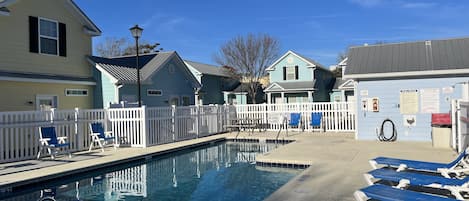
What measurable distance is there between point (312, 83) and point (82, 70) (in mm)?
20599

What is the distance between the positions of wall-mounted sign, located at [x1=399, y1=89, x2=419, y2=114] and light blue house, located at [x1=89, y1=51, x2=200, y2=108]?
34.2 feet

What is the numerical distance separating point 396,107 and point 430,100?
108 cm

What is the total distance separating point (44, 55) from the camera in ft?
45.1

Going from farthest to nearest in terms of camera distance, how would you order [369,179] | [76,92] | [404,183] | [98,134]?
[76,92] < [98,134] < [369,179] < [404,183]

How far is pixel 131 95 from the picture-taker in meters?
16.2

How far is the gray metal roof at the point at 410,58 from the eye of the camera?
12.4 meters

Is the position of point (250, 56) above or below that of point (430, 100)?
above

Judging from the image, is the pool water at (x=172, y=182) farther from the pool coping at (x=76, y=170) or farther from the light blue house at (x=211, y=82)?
the light blue house at (x=211, y=82)

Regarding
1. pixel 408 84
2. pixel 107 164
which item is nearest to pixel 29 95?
pixel 107 164

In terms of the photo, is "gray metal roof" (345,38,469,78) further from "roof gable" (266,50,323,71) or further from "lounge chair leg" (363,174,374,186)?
"roof gable" (266,50,323,71)

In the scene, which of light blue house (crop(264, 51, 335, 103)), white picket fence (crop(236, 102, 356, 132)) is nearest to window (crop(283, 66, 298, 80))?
light blue house (crop(264, 51, 335, 103))

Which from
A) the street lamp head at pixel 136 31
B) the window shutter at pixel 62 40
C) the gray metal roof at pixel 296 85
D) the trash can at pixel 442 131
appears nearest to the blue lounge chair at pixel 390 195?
the trash can at pixel 442 131

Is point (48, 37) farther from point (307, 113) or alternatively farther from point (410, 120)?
point (410, 120)

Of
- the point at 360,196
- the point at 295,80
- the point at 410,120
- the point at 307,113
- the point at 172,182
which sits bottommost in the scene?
the point at 172,182
